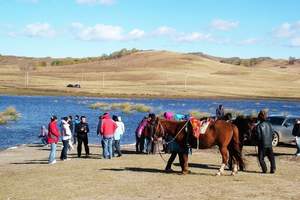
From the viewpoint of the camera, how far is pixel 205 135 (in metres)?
19.0

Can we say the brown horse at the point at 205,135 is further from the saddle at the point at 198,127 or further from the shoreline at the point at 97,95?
the shoreline at the point at 97,95

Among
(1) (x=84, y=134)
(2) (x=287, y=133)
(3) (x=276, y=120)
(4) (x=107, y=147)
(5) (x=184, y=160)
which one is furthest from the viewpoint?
(3) (x=276, y=120)

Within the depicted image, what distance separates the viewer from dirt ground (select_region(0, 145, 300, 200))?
52.8 ft

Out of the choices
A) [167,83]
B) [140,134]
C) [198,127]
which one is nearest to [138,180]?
[198,127]

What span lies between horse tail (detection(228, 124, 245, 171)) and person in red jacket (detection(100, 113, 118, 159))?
586cm

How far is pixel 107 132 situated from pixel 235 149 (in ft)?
20.7

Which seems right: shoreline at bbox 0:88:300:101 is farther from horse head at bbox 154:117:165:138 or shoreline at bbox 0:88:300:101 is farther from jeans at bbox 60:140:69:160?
horse head at bbox 154:117:165:138

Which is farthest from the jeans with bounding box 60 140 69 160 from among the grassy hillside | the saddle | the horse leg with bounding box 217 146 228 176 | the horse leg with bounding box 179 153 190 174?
the grassy hillside

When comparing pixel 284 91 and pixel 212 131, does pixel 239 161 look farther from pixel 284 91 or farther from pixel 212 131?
pixel 284 91

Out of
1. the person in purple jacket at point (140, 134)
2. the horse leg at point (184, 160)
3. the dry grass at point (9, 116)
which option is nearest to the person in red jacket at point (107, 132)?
the person in purple jacket at point (140, 134)

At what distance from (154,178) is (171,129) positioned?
1671mm

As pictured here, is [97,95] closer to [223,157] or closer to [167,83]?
[167,83]

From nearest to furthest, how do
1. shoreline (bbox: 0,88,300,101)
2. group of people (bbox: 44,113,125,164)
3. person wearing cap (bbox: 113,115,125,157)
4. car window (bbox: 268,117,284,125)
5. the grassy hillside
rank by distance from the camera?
group of people (bbox: 44,113,125,164) → person wearing cap (bbox: 113,115,125,157) → car window (bbox: 268,117,284,125) → shoreline (bbox: 0,88,300,101) → the grassy hillside

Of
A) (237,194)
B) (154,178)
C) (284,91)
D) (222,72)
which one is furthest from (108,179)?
(222,72)
